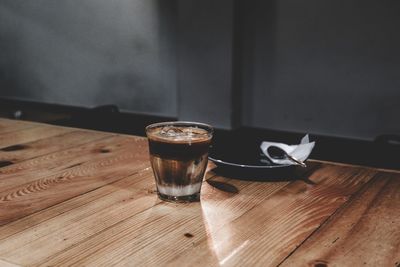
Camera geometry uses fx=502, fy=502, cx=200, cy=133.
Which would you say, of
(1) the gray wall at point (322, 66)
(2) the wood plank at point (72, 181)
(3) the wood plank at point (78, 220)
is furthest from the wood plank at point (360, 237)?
(1) the gray wall at point (322, 66)

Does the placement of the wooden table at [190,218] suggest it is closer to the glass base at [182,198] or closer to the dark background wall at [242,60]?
the glass base at [182,198]

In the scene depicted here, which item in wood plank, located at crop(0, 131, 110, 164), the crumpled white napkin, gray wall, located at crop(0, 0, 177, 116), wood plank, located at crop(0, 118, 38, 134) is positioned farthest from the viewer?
gray wall, located at crop(0, 0, 177, 116)

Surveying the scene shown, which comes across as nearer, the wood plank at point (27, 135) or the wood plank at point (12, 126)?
the wood plank at point (27, 135)

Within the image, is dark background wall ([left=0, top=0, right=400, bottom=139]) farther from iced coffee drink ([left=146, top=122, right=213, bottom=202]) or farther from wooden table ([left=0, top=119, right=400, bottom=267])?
iced coffee drink ([left=146, top=122, right=213, bottom=202])

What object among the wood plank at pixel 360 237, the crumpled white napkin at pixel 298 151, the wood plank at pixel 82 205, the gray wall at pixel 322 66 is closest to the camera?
the wood plank at pixel 360 237

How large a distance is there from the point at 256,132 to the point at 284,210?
3278mm

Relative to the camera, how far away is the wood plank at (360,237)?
69cm

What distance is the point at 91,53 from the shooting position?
16.3 feet

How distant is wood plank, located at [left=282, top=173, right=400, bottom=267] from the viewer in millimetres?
688

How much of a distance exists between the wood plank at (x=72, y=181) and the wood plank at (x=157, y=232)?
0.18 metres

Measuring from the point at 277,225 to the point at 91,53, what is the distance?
14.6 ft

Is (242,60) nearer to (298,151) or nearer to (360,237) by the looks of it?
(298,151)

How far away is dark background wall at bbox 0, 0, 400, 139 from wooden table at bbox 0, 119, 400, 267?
8.90ft

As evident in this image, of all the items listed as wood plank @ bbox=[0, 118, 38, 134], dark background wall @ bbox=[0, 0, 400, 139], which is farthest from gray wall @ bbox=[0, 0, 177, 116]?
wood plank @ bbox=[0, 118, 38, 134]
